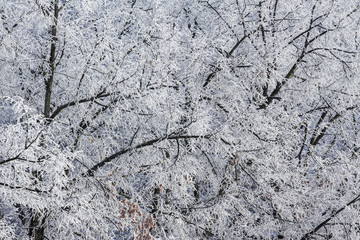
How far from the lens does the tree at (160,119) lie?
4961 millimetres

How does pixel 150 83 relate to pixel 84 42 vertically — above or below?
below

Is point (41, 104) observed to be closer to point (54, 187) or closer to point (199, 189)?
point (54, 187)

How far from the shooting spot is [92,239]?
5.05m

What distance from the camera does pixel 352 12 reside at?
721cm

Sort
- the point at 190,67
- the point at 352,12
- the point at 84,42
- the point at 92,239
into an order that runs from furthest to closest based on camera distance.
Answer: the point at 352,12
the point at 190,67
the point at 84,42
the point at 92,239

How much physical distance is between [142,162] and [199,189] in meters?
1.65

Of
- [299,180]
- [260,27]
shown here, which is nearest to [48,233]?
[299,180]

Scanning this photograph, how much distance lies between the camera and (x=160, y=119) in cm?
633

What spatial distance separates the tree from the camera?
4961mm

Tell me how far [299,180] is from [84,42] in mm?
4069

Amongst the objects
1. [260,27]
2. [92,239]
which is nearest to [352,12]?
[260,27]

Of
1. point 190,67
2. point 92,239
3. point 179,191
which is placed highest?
point 190,67

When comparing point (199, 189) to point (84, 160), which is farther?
point (199, 189)

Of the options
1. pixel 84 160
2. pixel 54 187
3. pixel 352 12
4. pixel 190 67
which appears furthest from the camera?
pixel 352 12
